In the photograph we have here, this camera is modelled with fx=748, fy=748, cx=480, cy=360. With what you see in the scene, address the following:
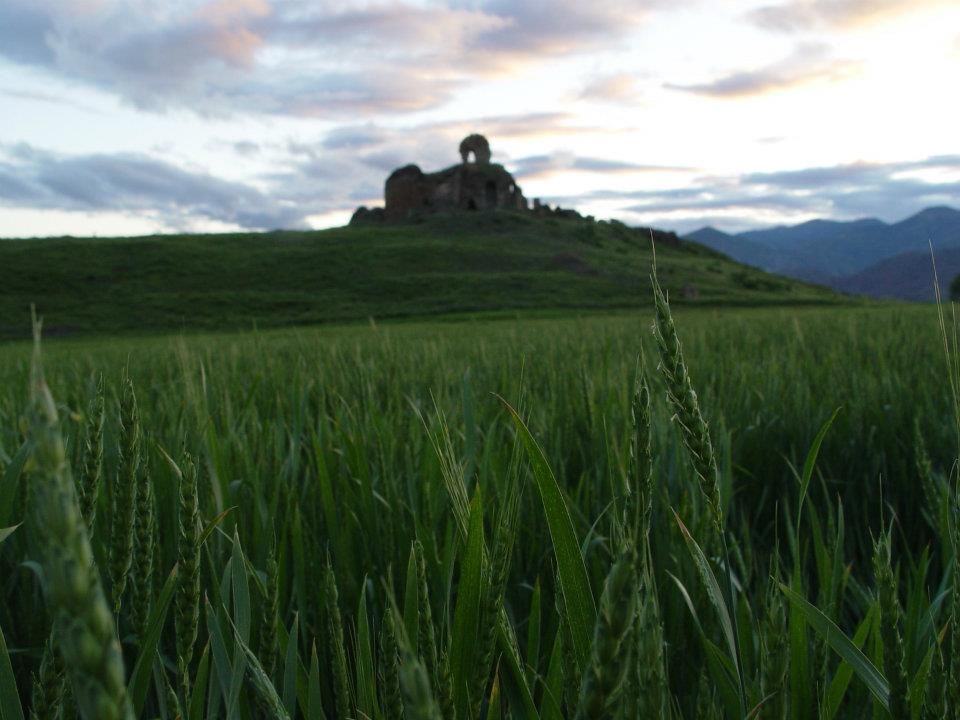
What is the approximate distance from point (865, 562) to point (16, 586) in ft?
6.70

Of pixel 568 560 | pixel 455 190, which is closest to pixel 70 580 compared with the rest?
pixel 568 560

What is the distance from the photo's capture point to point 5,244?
46.1m

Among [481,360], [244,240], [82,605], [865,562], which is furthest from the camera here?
[244,240]

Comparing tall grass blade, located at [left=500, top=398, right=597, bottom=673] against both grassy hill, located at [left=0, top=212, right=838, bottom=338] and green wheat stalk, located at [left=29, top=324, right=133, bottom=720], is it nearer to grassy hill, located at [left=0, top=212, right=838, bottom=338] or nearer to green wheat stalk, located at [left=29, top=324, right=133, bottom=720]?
green wheat stalk, located at [left=29, top=324, right=133, bottom=720]

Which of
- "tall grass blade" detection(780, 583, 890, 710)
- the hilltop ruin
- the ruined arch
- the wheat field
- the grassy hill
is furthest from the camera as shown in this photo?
the ruined arch

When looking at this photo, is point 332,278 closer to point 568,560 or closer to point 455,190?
point 455,190

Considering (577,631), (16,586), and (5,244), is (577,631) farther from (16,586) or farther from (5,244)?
(5,244)

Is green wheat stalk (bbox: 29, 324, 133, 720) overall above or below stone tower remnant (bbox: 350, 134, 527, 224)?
below

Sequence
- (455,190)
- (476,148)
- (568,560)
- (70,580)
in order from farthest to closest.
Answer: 1. (476,148)
2. (455,190)
3. (568,560)
4. (70,580)

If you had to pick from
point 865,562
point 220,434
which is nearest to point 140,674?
point 220,434

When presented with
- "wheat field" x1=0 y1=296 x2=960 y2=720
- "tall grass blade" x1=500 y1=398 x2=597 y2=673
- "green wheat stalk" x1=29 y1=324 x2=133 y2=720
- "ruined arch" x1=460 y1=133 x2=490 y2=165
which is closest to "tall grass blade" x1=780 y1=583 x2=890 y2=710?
"wheat field" x1=0 y1=296 x2=960 y2=720

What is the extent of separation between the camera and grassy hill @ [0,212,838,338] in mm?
33906

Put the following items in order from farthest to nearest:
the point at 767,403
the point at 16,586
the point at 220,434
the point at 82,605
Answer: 1. the point at 767,403
2. the point at 220,434
3. the point at 16,586
4. the point at 82,605

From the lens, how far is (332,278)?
4375 cm
